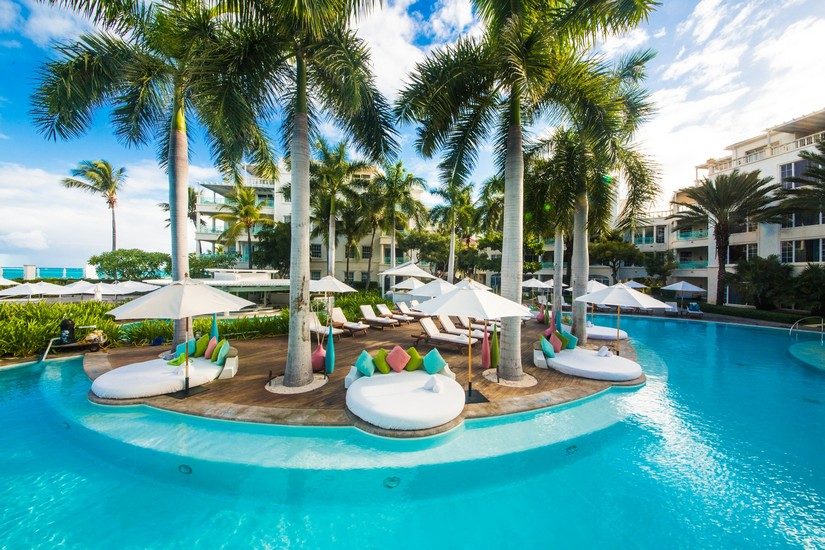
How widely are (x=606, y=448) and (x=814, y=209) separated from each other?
24291 mm

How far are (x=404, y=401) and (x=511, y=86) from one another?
7.45 metres

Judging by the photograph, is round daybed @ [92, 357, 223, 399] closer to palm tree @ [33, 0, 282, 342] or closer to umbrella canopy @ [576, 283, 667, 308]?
palm tree @ [33, 0, 282, 342]

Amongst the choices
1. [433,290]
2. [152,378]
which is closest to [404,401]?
[152,378]

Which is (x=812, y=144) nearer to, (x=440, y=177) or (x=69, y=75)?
(x=440, y=177)

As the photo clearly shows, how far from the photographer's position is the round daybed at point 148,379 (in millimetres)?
6750

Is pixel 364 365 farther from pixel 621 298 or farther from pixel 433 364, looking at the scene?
pixel 621 298

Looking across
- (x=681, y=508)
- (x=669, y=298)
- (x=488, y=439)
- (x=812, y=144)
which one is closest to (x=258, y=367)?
(x=488, y=439)

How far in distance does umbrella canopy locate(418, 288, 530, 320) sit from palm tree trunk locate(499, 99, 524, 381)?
3.70ft

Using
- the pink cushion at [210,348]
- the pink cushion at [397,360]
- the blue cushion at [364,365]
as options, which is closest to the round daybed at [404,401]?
the blue cushion at [364,365]

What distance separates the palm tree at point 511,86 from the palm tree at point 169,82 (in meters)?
3.92

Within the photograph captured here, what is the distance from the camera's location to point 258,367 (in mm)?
8906

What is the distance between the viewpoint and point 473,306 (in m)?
6.60

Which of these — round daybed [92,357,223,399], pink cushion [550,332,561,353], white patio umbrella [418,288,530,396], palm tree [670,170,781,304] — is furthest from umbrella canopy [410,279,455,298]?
palm tree [670,170,781,304]

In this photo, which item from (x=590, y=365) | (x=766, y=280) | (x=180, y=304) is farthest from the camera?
(x=766, y=280)
